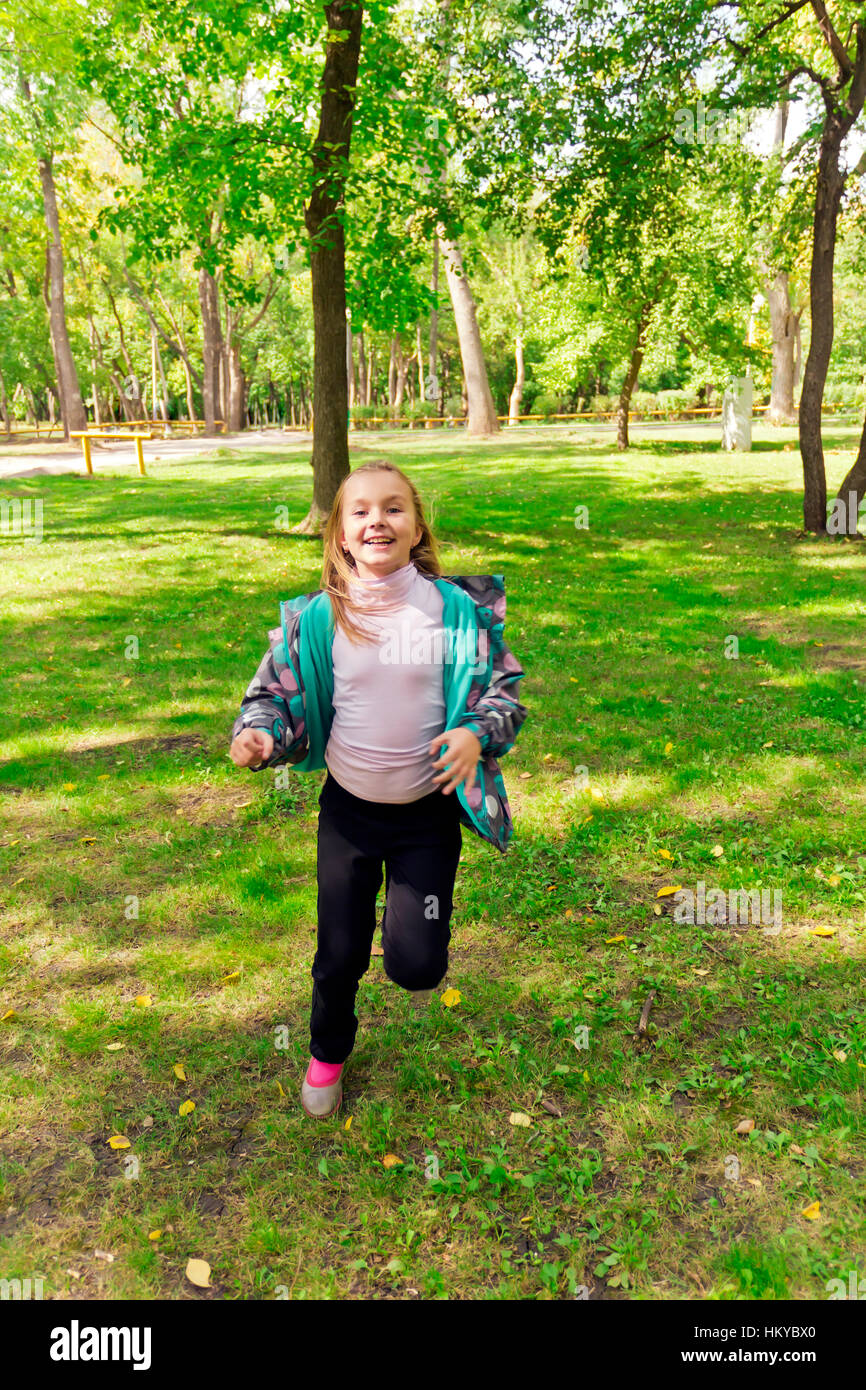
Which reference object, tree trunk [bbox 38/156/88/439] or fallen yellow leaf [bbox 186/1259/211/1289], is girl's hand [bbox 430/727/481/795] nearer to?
fallen yellow leaf [bbox 186/1259/211/1289]

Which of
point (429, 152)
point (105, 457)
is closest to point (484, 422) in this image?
point (105, 457)

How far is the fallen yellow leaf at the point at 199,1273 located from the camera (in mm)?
2514

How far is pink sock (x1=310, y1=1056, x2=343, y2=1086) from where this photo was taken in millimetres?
3088

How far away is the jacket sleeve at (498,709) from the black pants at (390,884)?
0.90ft

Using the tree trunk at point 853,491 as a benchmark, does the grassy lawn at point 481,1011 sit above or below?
below

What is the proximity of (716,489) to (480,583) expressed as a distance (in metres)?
16.0

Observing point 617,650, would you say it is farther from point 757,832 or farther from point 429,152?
point 429,152

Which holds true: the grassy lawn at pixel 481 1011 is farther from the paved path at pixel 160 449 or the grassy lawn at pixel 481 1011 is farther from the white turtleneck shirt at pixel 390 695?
the paved path at pixel 160 449

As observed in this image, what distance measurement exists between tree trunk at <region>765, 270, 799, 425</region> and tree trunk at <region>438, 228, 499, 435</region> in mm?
11025

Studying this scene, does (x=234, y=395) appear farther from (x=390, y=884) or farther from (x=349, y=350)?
(x=390, y=884)

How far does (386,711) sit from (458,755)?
1.06 ft

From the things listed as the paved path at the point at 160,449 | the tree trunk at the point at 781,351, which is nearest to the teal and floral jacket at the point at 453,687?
the paved path at the point at 160,449

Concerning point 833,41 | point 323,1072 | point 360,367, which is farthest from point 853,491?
point 360,367
